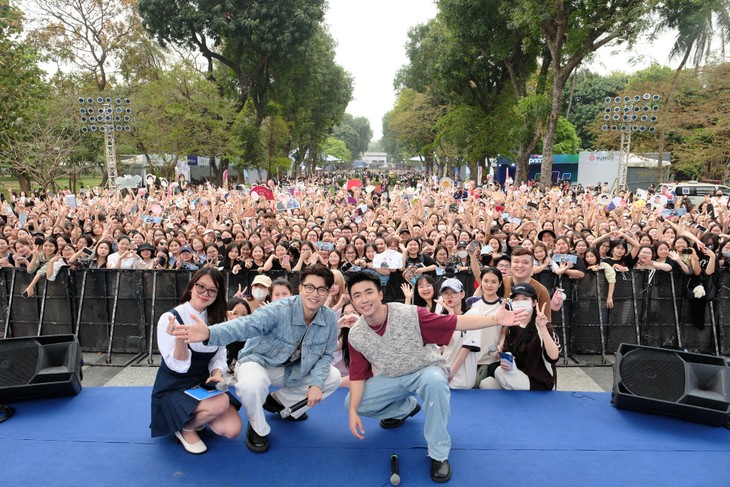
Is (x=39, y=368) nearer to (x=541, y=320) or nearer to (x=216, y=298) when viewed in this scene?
(x=216, y=298)

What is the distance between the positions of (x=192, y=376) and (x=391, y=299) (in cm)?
354

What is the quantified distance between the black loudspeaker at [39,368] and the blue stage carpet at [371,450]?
5.2 inches

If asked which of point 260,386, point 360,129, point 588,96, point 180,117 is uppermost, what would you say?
point 360,129

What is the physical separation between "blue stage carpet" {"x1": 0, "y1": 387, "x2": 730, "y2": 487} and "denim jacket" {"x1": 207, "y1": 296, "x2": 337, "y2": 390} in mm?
554

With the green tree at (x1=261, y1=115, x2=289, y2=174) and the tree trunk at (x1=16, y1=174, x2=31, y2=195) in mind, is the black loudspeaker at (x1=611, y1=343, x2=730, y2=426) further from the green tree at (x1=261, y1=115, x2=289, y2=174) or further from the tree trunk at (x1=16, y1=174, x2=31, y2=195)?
the green tree at (x1=261, y1=115, x2=289, y2=174)

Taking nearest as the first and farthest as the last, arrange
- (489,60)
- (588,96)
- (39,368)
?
(39,368)
(489,60)
(588,96)

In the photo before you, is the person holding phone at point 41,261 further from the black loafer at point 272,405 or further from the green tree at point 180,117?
the green tree at point 180,117

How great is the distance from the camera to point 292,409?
3.86m

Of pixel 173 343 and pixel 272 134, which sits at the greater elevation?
pixel 272 134

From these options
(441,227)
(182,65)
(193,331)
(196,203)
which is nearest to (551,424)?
(193,331)

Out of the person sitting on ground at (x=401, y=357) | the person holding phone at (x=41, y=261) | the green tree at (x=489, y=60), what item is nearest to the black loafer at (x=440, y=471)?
the person sitting on ground at (x=401, y=357)

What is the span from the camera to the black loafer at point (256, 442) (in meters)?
Result: 3.62

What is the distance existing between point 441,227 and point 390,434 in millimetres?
5632

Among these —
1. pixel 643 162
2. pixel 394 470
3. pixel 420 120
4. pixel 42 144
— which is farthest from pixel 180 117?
pixel 643 162
